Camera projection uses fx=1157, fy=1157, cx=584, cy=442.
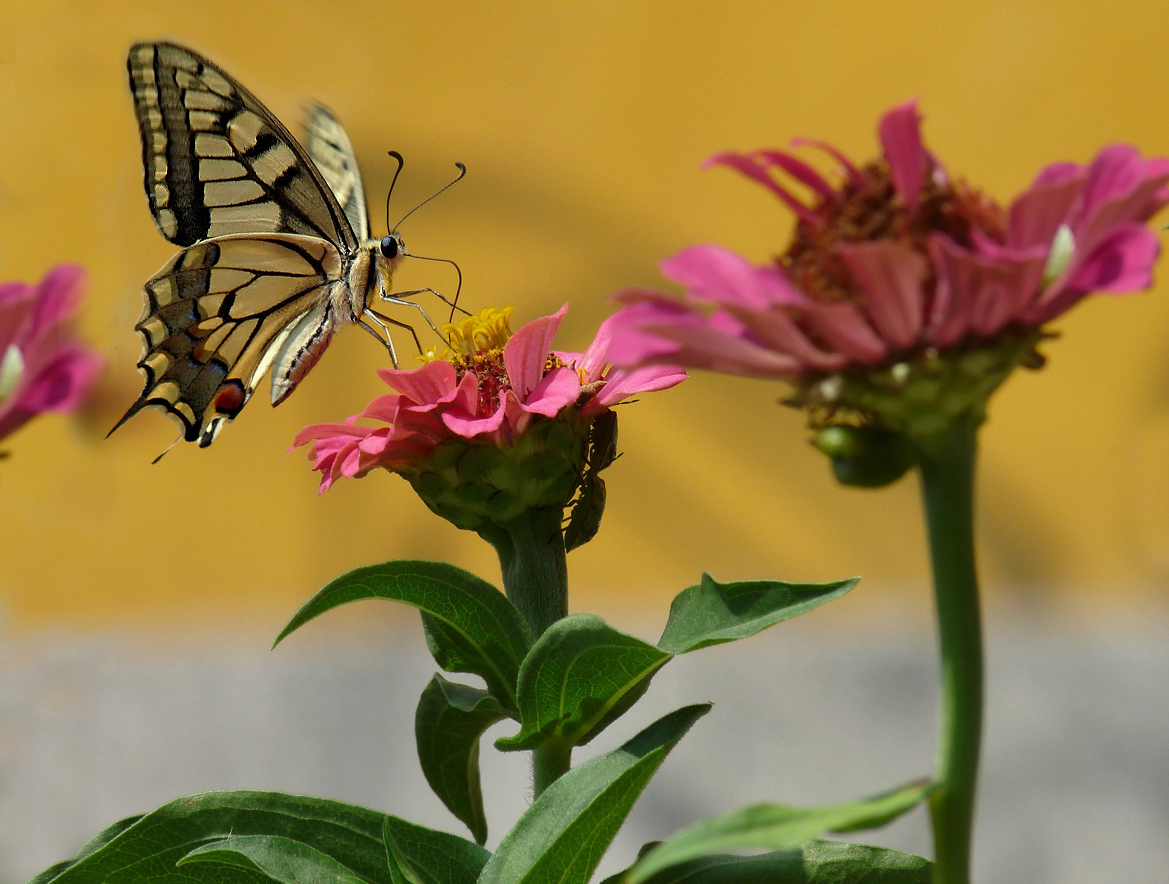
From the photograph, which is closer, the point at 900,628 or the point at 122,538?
the point at 900,628

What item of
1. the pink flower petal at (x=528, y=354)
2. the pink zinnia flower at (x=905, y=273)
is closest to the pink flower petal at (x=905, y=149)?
the pink zinnia flower at (x=905, y=273)

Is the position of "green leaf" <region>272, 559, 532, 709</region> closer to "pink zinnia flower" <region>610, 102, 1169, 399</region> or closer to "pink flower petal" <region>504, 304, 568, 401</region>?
"pink flower petal" <region>504, 304, 568, 401</region>

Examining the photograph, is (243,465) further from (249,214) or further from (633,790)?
(633,790)

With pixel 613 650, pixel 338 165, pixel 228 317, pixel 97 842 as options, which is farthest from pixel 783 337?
pixel 338 165

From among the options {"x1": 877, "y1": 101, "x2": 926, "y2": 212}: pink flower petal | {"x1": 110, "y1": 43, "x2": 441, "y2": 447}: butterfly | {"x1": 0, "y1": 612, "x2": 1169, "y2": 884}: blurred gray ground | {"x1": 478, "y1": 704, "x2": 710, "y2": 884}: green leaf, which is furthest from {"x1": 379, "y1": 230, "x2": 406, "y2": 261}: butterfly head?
{"x1": 0, "y1": 612, "x2": 1169, "y2": 884}: blurred gray ground

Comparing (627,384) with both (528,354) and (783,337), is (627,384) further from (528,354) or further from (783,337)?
(783,337)

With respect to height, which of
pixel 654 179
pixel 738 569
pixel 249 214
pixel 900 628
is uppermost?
pixel 654 179

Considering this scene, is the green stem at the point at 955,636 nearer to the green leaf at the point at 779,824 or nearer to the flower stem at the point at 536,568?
the green leaf at the point at 779,824

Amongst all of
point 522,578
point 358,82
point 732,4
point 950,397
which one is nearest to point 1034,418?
point 732,4
